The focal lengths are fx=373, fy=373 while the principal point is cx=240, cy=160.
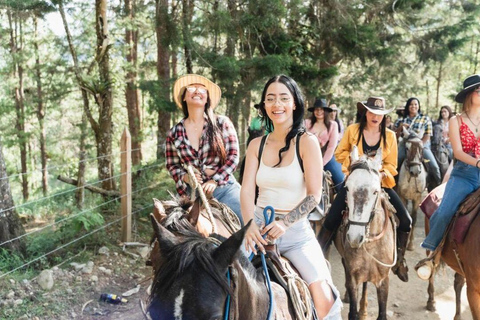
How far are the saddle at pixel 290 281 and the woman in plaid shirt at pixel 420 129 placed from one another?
281 inches

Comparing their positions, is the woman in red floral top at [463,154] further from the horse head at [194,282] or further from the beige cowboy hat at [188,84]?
the horse head at [194,282]

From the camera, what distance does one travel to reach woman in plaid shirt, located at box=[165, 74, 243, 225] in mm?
4332

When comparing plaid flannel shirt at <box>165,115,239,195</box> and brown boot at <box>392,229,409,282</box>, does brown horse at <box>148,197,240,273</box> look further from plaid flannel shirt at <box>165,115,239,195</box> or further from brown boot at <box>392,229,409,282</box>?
brown boot at <box>392,229,409,282</box>

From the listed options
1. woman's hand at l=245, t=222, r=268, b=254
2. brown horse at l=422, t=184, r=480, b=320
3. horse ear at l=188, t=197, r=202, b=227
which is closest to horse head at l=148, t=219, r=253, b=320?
woman's hand at l=245, t=222, r=268, b=254

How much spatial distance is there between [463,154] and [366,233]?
1.33m

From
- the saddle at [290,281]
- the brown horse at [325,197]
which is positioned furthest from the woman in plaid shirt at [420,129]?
the saddle at [290,281]

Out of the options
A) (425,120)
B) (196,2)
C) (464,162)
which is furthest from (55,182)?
(464,162)

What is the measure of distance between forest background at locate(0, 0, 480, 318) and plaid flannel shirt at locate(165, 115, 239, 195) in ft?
5.68

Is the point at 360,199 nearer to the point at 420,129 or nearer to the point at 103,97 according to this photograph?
the point at 103,97

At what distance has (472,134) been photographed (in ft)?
13.3

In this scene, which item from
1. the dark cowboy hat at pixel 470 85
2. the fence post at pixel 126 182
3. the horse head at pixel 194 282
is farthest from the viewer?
the fence post at pixel 126 182

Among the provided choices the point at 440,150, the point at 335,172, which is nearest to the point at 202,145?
the point at 335,172

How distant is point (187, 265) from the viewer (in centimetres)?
157

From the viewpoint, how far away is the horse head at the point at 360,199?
12.7ft
